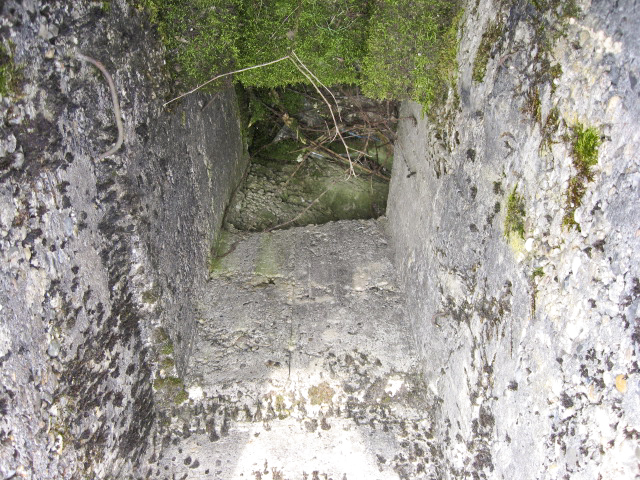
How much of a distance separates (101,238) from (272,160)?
231cm

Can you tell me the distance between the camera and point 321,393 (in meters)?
1.90

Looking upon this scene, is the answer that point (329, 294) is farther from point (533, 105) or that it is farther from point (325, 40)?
point (533, 105)

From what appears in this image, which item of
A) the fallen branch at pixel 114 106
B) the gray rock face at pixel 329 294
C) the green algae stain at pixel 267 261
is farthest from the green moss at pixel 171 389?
the fallen branch at pixel 114 106

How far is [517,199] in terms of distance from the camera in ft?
4.14

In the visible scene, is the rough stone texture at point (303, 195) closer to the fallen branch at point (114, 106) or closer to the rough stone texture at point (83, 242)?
the rough stone texture at point (83, 242)

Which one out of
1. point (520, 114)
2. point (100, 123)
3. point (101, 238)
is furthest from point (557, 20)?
point (101, 238)

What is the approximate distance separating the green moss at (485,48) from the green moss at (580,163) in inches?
20.7

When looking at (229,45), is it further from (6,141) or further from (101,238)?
(6,141)

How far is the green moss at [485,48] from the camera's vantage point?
1415 millimetres

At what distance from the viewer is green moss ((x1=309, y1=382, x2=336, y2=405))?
1.89 meters

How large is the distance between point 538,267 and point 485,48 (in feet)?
2.48

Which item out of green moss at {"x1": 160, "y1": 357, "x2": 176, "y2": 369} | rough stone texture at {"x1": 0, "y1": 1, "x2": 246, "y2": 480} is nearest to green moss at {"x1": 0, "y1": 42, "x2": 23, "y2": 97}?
rough stone texture at {"x1": 0, "y1": 1, "x2": 246, "y2": 480}

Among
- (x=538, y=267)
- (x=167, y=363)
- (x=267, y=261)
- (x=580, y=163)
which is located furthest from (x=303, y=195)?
(x=580, y=163)

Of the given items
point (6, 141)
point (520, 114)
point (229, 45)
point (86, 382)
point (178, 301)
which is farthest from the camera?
point (229, 45)
